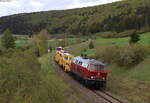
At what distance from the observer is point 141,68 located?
31781 mm

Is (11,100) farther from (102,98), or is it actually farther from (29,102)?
(102,98)

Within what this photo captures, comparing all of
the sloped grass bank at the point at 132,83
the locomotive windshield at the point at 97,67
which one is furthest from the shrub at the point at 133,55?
the locomotive windshield at the point at 97,67

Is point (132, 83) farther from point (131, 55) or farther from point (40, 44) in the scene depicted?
point (40, 44)

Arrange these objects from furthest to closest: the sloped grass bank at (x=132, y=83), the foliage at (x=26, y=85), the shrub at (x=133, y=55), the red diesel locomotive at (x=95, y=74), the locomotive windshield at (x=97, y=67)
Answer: the shrub at (x=133, y=55) → the locomotive windshield at (x=97, y=67) → the red diesel locomotive at (x=95, y=74) → the sloped grass bank at (x=132, y=83) → the foliage at (x=26, y=85)

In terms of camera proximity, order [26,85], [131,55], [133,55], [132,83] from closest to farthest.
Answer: [26,85]
[132,83]
[133,55]
[131,55]

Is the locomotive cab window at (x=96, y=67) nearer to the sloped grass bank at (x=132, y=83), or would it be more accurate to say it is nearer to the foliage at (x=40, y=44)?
the sloped grass bank at (x=132, y=83)

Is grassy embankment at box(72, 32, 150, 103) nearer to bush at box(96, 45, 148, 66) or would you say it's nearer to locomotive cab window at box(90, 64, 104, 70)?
bush at box(96, 45, 148, 66)

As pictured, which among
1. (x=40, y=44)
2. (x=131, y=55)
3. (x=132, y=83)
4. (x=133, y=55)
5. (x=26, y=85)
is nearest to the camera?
(x=26, y=85)

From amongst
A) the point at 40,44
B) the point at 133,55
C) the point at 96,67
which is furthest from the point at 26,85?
the point at 40,44

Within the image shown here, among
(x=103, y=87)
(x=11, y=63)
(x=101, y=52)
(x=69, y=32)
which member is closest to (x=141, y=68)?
(x=103, y=87)

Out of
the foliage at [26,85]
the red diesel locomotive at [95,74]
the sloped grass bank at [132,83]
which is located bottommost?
the sloped grass bank at [132,83]

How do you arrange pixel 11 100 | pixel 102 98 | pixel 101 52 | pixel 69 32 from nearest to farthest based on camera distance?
1. pixel 11 100
2. pixel 102 98
3. pixel 101 52
4. pixel 69 32

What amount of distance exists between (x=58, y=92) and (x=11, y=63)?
7.37m

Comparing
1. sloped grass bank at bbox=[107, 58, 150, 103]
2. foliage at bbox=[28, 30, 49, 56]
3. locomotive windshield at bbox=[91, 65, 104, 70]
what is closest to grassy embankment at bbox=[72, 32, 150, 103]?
sloped grass bank at bbox=[107, 58, 150, 103]
